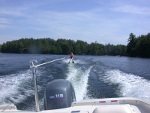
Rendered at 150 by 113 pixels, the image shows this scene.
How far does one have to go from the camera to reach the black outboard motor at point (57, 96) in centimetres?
477

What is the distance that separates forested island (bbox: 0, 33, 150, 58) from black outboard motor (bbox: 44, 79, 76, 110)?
38362 mm

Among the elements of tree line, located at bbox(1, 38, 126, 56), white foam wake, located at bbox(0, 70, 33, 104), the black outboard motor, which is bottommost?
white foam wake, located at bbox(0, 70, 33, 104)

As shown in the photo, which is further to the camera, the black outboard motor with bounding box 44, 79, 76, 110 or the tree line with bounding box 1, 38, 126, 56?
the tree line with bounding box 1, 38, 126, 56

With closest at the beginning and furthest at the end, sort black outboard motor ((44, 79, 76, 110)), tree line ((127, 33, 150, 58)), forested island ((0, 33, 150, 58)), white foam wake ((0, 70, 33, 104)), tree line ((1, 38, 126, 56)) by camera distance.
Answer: black outboard motor ((44, 79, 76, 110)), white foam wake ((0, 70, 33, 104)), tree line ((1, 38, 126, 56)), forested island ((0, 33, 150, 58)), tree line ((127, 33, 150, 58))

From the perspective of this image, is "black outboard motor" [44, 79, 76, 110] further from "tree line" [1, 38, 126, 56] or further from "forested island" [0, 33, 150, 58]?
"tree line" [1, 38, 126, 56]

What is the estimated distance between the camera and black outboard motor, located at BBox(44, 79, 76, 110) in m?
4.77

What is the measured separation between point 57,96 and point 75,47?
5767 cm

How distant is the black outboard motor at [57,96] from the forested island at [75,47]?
38.4 m

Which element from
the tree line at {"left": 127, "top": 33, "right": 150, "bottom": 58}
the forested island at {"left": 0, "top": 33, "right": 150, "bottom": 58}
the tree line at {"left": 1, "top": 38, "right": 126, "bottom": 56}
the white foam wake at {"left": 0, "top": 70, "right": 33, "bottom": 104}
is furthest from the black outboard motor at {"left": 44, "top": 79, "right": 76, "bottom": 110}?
the tree line at {"left": 127, "top": 33, "right": 150, "bottom": 58}

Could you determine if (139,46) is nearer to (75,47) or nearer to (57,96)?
(75,47)

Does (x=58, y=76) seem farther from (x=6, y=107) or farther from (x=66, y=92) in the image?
(x=6, y=107)

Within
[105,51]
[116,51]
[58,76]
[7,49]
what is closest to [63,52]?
[7,49]

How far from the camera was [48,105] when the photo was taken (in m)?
4.80

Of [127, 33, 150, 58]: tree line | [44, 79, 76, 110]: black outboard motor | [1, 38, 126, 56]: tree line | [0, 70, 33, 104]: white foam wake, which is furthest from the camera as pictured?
[127, 33, 150, 58]: tree line
